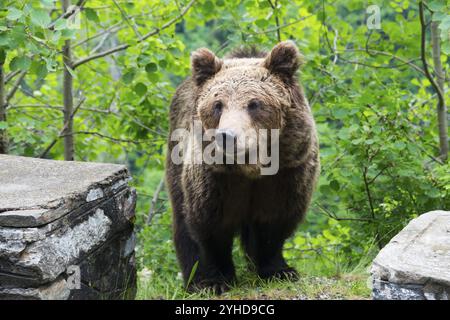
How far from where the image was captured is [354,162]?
6.55m

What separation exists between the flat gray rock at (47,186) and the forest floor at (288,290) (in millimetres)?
1093

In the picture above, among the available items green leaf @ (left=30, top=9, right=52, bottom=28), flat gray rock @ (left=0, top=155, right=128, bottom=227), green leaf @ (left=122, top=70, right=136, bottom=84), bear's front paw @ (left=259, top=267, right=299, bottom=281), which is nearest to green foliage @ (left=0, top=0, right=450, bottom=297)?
green leaf @ (left=122, top=70, right=136, bottom=84)

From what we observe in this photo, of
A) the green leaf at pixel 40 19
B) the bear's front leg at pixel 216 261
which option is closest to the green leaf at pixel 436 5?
the bear's front leg at pixel 216 261

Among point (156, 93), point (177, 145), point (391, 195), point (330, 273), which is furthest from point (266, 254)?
point (156, 93)

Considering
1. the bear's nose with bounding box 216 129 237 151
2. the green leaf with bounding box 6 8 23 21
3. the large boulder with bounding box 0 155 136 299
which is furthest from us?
the green leaf with bounding box 6 8 23 21

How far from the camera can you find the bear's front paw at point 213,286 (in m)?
5.34

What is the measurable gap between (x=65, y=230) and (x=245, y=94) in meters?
1.61

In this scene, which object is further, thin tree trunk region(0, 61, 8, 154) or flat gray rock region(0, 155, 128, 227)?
thin tree trunk region(0, 61, 8, 154)

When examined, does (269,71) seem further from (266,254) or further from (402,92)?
(402,92)

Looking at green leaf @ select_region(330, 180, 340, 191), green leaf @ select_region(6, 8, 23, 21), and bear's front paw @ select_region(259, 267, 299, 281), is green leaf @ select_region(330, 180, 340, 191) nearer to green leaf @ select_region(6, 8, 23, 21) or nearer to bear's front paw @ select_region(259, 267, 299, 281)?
bear's front paw @ select_region(259, 267, 299, 281)

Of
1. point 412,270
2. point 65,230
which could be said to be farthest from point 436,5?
point 65,230

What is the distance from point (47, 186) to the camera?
14.1 ft

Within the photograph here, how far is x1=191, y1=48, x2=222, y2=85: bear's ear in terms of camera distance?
4996mm
